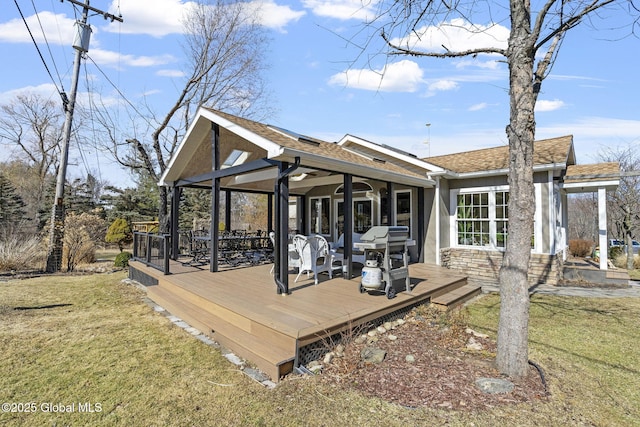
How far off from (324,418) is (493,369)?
197 centimetres

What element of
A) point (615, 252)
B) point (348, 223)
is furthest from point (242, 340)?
point (615, 252)

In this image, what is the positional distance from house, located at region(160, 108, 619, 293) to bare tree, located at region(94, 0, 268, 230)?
6.69m

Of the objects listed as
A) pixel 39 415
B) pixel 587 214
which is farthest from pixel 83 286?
pixel 587 214

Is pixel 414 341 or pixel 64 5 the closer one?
pixel 414 341

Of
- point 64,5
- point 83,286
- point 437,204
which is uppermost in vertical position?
point 64,5

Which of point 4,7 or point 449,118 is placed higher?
point 4,7

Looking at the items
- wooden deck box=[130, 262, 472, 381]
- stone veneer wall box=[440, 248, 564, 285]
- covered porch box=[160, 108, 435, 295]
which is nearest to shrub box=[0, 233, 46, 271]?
covered porch box=[160, 108, 435, 295]

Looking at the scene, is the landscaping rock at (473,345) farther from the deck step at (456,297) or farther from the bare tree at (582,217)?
the bare tree at (582,217)

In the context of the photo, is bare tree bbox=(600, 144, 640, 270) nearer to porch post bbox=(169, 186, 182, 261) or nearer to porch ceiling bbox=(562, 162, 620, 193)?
Result: porch ceiling bbox=(562, 162, 620, 193)

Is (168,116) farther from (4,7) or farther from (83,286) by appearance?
(83,286)

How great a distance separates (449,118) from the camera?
28.5 feet

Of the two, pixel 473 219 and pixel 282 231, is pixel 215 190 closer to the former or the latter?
pixel 282 231

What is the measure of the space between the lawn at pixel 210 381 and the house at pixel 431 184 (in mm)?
3127

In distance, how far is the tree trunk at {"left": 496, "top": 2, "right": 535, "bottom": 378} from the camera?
329 centimetres
